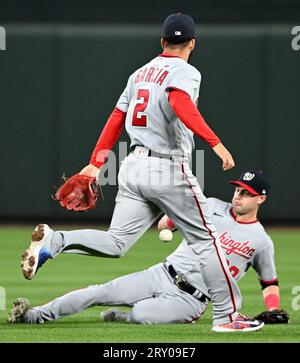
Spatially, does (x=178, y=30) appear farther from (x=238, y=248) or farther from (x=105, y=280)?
(x=105, y=280)

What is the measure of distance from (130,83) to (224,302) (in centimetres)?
138

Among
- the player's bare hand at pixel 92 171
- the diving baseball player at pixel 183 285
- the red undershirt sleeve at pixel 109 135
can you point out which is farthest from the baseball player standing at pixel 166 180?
the diving baseball player at pixel 183 285

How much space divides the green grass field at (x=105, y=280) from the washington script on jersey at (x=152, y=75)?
4.64ft

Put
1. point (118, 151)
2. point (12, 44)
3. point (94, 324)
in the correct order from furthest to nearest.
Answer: point (12, 44)
point (118, 151)
point (94, 324)

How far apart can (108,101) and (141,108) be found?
8.86m

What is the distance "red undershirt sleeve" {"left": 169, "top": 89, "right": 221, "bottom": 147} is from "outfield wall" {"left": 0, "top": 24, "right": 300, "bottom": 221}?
8.89 m

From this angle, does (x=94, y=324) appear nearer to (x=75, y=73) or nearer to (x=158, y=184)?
(x=158, y=184)

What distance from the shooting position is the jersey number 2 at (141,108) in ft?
20.6

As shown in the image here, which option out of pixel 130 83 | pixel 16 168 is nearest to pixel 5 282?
pixel 130 83

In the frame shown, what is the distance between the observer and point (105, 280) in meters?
9.61

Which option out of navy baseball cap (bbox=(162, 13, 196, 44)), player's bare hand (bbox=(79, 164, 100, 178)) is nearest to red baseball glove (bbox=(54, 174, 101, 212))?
player's bare hand (bbox=(79, 164, 100, 178))

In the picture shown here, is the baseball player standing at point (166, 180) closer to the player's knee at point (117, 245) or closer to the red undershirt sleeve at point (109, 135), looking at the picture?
the player's knee at point (117, 245)

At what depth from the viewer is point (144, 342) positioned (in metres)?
5.74

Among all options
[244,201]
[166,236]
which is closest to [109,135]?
[166,236]
